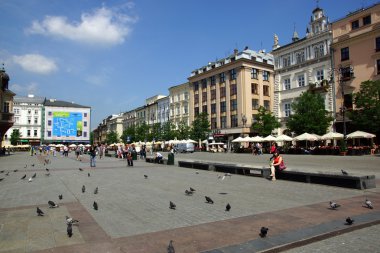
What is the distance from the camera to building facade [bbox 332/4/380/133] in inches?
1536

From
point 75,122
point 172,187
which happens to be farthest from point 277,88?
point 75,122

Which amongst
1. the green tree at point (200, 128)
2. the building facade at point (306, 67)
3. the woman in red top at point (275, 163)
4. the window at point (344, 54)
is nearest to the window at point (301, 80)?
the building facade at point (306, 67)

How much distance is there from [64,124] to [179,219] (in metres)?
106

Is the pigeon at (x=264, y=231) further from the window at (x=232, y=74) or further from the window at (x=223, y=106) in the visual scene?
the window at (x=223, y=106)

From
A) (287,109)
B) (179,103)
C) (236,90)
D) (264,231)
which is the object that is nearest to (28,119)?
(179,103)

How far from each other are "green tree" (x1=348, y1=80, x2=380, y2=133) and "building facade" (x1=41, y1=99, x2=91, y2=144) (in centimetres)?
8718

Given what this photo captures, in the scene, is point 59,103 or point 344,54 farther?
point 59,103

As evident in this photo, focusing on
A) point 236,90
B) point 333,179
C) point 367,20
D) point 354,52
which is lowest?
point 333,179

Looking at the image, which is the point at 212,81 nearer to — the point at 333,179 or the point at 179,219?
the point at 333,179

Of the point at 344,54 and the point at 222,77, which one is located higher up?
the point at 222,77

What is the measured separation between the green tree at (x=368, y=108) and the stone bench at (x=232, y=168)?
22535 millimetres

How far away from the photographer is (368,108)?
1372 inches

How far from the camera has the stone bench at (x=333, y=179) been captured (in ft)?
37.4

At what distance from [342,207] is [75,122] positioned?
106m
